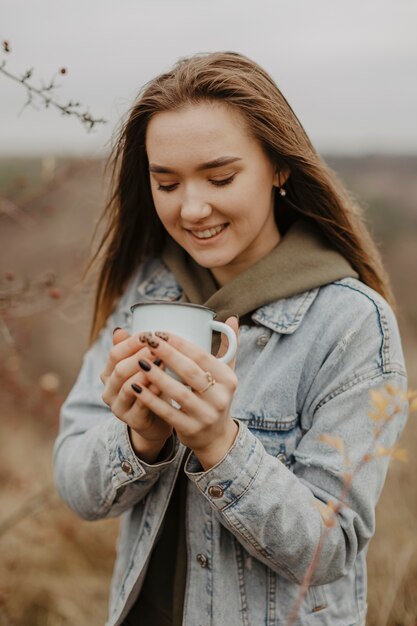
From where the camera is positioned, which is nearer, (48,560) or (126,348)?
(126,348)

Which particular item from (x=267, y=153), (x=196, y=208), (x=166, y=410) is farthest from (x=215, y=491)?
(x=267, y=153)

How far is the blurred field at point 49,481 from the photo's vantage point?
2.82m

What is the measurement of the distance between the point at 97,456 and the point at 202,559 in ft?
1.22

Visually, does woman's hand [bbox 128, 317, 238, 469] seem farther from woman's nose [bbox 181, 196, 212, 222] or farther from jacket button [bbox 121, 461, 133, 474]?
woman's nose [bbox 181, 196, 212, 222]

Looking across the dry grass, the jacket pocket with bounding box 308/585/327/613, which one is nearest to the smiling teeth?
the jacket pocket with bounding box 308/585/327/613

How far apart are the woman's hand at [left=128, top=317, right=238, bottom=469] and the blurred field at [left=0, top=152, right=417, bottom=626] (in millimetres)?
887

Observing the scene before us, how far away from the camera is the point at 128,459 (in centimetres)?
175

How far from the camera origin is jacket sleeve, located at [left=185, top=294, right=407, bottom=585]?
1583 millimetres

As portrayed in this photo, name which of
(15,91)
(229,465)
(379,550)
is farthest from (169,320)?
(379,550)

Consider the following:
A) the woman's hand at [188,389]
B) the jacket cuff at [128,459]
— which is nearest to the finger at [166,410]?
the woman's hand at [188,389]

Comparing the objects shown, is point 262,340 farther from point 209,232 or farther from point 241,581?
point 241,581

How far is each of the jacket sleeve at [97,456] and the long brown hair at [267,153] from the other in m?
0.17

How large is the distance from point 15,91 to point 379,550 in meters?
2.42

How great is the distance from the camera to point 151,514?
6.31ft
